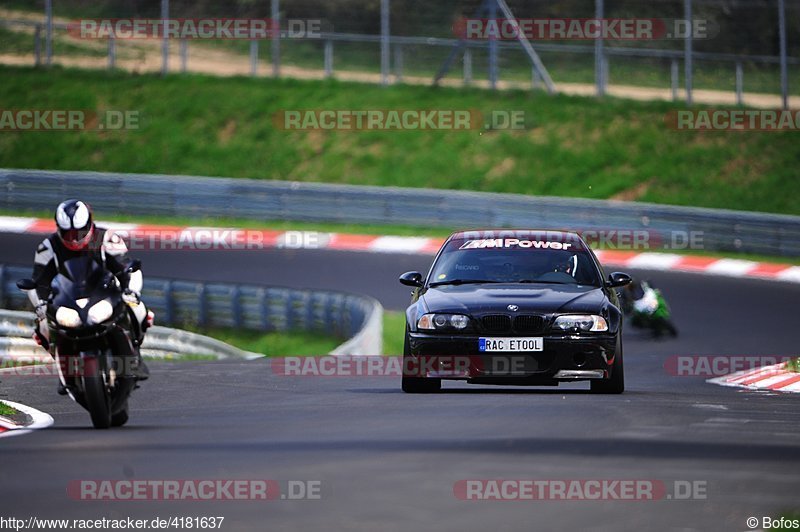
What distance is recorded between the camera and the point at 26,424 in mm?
11469

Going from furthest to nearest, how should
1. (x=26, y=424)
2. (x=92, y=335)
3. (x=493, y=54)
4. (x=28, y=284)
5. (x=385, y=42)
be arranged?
1. (x=385, y=42)
2. (x=493, y=54)
3. (x=26, y=424)
4. (x=28, y=284)
5. (x=92, y=335)

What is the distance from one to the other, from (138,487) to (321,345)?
13.3m

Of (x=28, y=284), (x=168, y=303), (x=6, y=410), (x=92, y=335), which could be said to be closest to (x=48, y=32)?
(x=168, y=303)

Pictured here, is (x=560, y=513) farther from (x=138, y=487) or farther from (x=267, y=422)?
(x=267, y=422)

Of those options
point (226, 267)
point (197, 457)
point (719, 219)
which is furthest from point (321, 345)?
point (197, 457)

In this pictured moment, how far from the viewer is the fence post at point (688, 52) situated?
31750 millimetres

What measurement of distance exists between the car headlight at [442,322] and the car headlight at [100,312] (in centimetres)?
293

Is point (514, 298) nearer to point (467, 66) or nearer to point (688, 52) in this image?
point (688, 52)

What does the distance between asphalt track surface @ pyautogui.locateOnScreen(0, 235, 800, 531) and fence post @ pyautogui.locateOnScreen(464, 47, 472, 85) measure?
19255 millimetres

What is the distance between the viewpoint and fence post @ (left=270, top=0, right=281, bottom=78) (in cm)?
3481

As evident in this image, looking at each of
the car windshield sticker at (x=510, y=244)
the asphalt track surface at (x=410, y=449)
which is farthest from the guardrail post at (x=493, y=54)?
the car windshield sticker at (x=510, y=244)

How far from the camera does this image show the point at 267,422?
431 inches

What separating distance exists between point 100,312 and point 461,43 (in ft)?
76.2

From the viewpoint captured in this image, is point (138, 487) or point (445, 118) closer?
point (138, 487)
